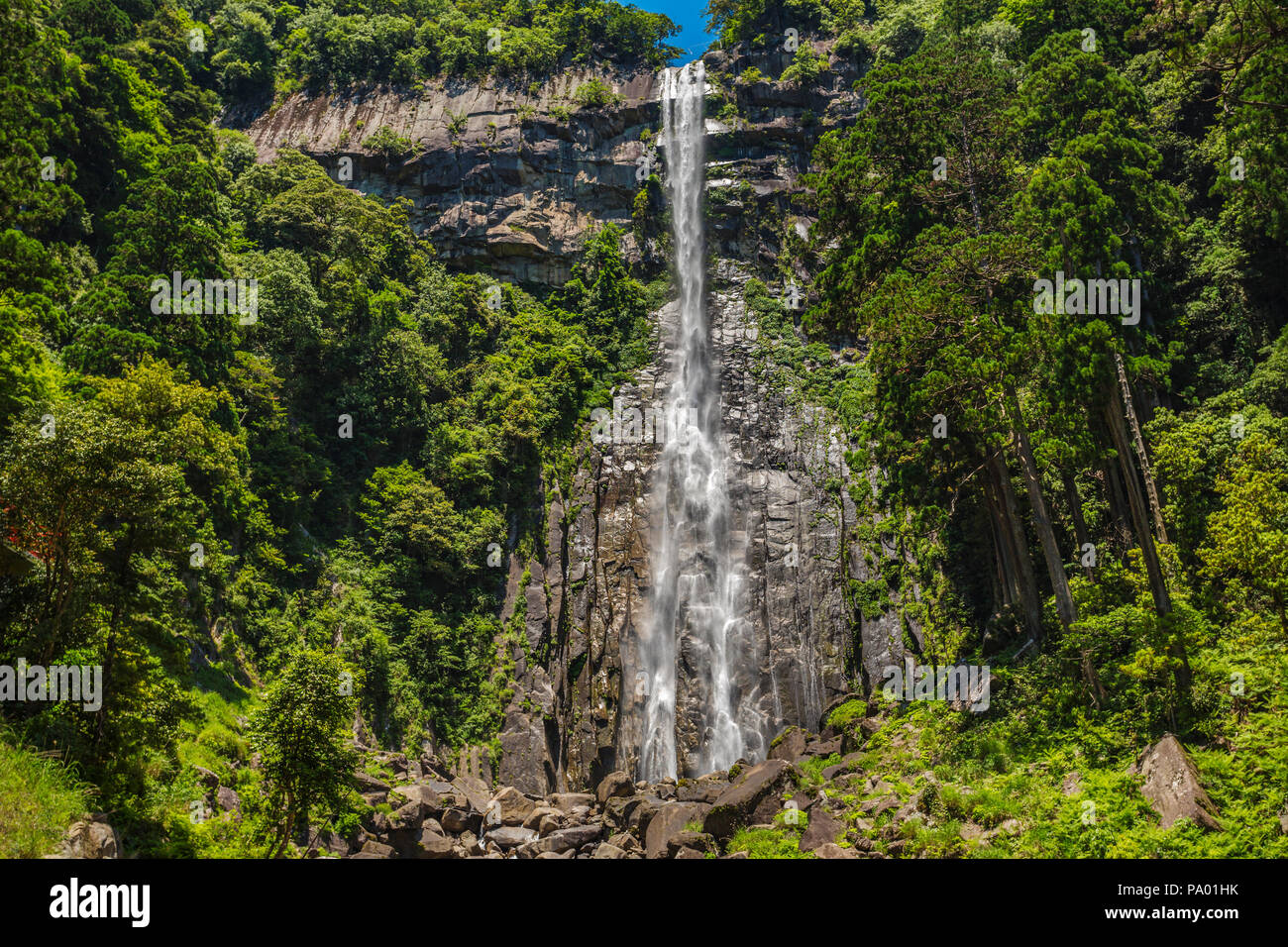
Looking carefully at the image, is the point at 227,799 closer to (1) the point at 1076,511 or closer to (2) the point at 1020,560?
(2) the point at 1020,560

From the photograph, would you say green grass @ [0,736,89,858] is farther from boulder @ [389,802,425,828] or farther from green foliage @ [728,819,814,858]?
green foliage @ [728,819,814,858]

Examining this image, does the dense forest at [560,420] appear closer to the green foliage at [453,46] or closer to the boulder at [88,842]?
the boulder at [88,842]

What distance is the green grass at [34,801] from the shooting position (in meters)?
10.3

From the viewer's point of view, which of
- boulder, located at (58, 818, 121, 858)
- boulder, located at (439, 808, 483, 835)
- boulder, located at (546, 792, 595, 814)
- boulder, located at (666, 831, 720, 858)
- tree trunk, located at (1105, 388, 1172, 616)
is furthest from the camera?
boulder, located at (546, 792, 595, 814)

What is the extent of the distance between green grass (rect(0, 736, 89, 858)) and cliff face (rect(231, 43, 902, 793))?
1831 cm

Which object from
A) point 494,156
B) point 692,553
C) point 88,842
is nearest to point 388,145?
point 494,156

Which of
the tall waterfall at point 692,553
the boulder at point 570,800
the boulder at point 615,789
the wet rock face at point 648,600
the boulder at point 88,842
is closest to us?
the boulder at point 88,842

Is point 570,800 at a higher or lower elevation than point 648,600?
lower

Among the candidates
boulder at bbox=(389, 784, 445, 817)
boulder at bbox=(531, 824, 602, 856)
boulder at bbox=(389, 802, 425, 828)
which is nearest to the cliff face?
boulder at bbox=(389, 784, 445, 817)

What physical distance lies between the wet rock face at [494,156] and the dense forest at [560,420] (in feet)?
9.43

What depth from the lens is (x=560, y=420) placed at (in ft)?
128

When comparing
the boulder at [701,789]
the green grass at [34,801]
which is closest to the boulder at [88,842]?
the green grass at [34,801]

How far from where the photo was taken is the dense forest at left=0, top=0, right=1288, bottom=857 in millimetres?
14664

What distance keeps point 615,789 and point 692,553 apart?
1154cm
